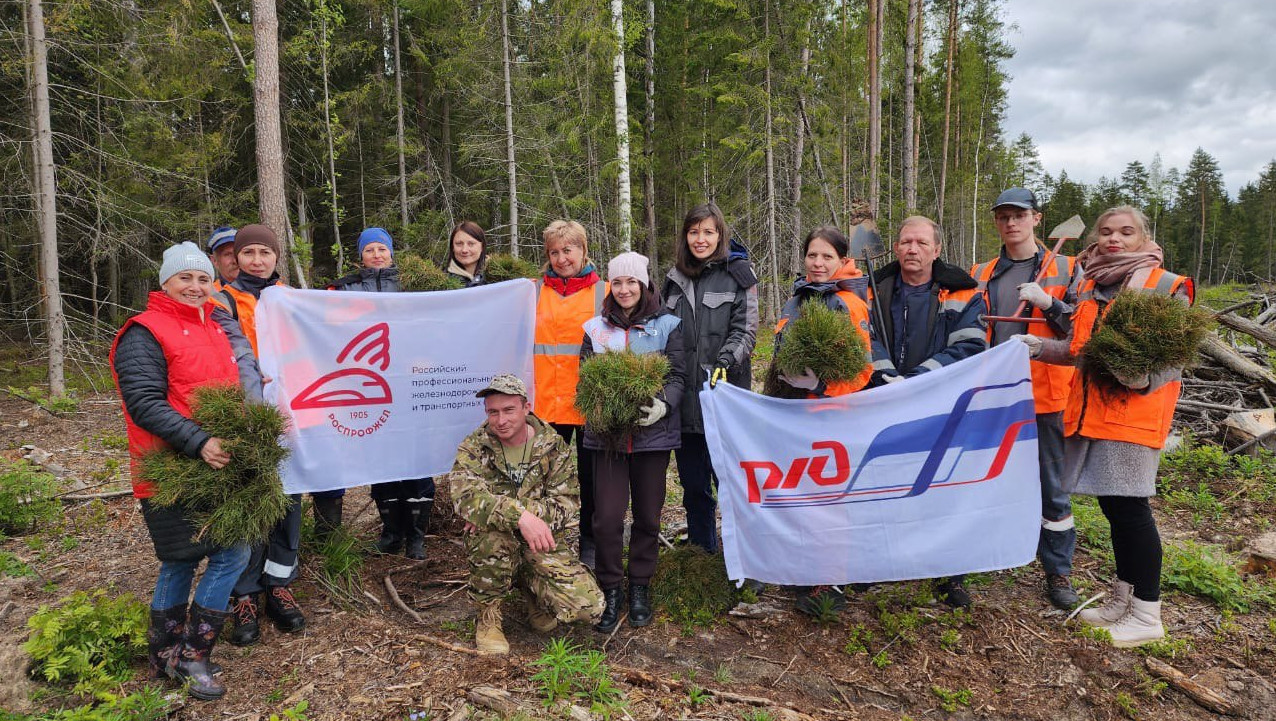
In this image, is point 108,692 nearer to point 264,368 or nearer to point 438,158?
point 264,368

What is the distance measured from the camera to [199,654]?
3230 mm

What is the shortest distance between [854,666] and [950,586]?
1.06m

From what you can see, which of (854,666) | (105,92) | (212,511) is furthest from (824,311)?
(105,92)

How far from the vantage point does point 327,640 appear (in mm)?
3750

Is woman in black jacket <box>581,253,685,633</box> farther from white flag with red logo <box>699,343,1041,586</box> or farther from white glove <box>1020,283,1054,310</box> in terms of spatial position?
white glove <box>1020,283,1054,310</box>

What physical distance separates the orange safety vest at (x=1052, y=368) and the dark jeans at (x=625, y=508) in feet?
8.04

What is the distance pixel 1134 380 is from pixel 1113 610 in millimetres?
1543

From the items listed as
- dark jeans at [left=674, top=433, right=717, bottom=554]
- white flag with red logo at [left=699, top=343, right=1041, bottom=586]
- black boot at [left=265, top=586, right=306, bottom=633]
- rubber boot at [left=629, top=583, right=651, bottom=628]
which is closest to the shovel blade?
white flag with red logo at [left=699, top=343, right=1041, bottom=586]

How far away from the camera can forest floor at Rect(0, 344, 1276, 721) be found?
3117 mm

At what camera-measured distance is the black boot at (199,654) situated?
124 inches

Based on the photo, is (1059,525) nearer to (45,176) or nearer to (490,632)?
(490,632)

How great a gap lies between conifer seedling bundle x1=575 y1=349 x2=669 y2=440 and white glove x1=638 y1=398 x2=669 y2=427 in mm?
25

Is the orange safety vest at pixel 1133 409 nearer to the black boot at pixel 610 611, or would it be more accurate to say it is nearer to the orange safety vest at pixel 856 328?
the orange safety vest at pixel 856 328

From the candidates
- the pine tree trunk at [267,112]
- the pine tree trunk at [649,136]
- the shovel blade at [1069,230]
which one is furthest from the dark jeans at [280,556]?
the pine tree trunk at [649,136]
